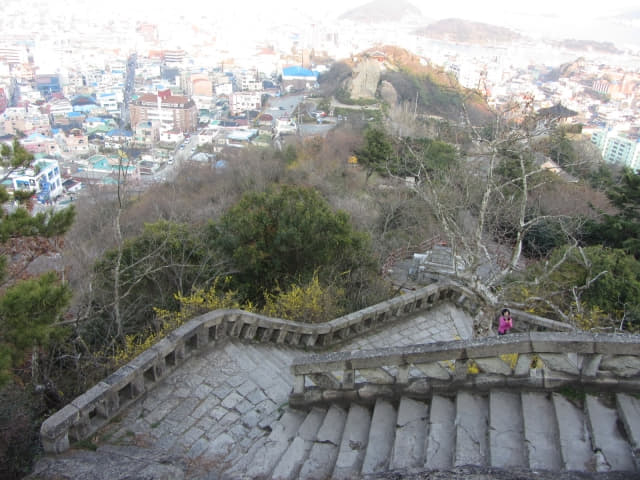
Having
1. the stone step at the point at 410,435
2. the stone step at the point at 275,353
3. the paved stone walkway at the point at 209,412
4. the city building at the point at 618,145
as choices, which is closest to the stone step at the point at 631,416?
the stone step at the point at 410,435

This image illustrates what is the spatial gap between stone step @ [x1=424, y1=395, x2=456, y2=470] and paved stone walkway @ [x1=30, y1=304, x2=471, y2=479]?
1.57 meters

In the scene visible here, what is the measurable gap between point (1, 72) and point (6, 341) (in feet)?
402

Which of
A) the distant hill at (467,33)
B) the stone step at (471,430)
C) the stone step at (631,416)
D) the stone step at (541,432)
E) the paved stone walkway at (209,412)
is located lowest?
the paved stone walkway at (209,412)

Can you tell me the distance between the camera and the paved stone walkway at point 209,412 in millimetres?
4211

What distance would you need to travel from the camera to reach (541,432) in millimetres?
3354

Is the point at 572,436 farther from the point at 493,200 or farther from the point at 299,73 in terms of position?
the point at 299,73

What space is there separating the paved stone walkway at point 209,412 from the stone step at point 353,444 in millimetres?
850

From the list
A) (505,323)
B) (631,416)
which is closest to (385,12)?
(505,323)

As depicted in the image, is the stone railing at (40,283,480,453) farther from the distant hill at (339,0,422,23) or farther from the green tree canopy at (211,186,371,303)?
the distant hill at (339,0,422,23)

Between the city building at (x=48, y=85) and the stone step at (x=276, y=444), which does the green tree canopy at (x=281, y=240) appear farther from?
the city building at (x=48, y=85)

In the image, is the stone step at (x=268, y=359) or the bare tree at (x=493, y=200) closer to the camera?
the stone step at (x=268, y=359)

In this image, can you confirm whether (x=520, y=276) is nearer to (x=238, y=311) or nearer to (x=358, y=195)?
(x=238, y=311)

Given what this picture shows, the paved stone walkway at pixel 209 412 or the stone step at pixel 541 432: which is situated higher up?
the stone step at pixel 541 432

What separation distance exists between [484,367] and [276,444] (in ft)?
6.20
